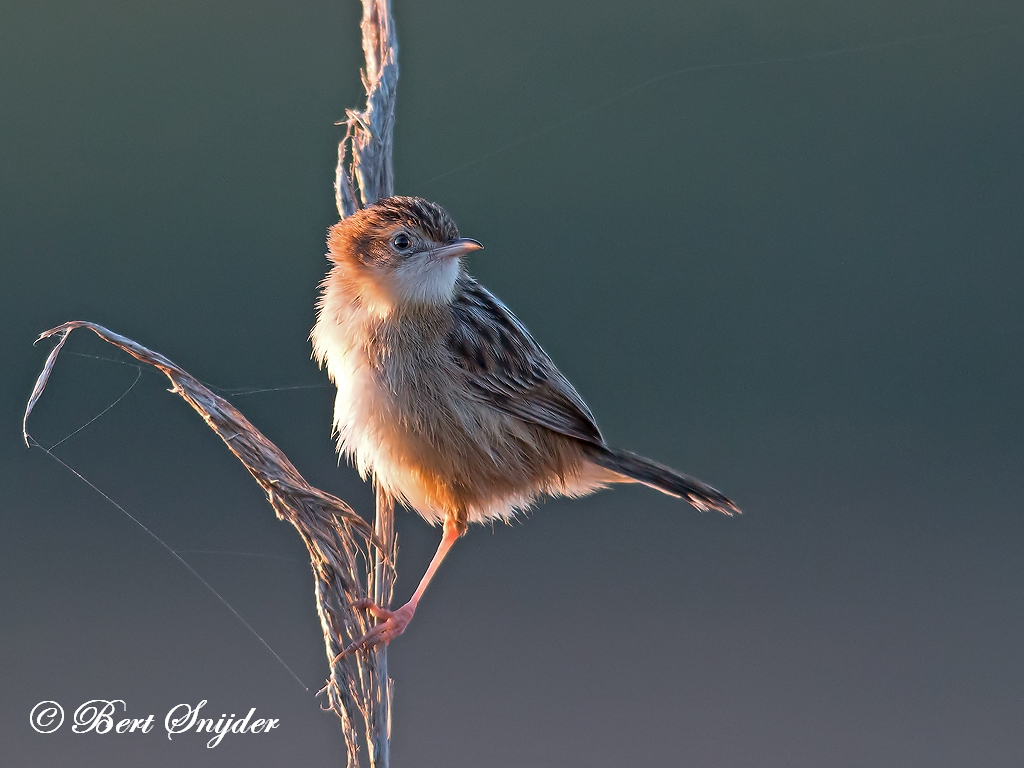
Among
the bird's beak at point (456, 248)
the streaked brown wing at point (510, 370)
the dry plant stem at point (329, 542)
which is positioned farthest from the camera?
the streaked brown wing at point (510, 370)

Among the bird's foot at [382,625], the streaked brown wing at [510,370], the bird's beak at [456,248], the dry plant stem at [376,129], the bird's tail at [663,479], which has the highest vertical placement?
the dry plant stem at [376,129]

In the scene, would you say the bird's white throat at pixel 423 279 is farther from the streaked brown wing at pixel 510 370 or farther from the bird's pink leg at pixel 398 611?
the bird's pink leg at pixel 398 611

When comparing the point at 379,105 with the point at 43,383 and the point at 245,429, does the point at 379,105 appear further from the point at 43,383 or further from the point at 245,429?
the point at 43,383

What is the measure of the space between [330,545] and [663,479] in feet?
3.30

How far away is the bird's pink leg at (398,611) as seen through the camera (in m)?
2.07

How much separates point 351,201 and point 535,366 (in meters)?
0.72

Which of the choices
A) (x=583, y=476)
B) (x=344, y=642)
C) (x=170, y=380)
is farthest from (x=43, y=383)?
(x=583, y=476)

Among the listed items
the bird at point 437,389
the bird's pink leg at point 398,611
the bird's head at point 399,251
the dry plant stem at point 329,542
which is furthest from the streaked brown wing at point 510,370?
the dry plant stem at point 329,542

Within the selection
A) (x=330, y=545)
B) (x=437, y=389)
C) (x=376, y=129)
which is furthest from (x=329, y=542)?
(x=376, y=129)

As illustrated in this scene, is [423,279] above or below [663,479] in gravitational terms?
above

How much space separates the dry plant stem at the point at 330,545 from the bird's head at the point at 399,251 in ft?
2.33

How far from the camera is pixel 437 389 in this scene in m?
2.61

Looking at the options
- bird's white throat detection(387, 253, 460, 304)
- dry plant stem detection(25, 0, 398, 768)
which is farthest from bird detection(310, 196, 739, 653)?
dry plant stem detection(25, 0, 398, 768)

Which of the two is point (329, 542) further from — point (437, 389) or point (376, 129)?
point (376, 129)
